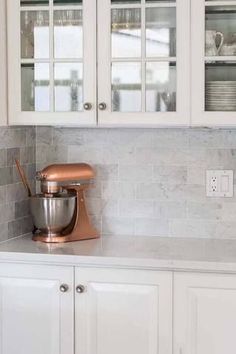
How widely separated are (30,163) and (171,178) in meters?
0.65

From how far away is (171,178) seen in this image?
2.97 metres

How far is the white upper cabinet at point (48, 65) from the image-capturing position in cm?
273

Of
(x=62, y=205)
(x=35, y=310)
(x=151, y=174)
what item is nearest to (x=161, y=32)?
(x=151, y=174)

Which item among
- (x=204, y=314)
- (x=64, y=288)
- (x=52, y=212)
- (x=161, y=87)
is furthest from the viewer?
(x=52, y=212)

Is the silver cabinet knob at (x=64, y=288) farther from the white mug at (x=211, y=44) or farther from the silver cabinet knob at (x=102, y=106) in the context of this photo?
the white mug at (x=211, y=44)

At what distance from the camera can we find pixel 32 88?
279cm

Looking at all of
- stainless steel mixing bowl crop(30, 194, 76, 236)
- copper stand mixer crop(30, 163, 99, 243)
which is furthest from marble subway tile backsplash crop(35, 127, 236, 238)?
stainless steel mixing bowl crop(30, 194, 76, 236)


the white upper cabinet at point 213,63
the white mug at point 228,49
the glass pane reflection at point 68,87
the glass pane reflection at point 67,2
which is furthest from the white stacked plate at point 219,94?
the glass pane reflection at point 67,2

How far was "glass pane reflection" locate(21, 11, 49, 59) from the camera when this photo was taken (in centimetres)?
277

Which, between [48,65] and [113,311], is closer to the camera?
[113,311]

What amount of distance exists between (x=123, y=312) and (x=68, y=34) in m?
1.13

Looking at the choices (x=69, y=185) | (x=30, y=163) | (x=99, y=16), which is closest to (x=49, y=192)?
(x=69, y=185)

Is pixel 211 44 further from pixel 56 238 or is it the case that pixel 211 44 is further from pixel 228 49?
pixel 56 238

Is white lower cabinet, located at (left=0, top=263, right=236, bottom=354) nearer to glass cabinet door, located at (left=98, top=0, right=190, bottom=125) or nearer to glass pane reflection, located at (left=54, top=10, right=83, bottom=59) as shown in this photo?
glass cabinet door, located at (left=98, top=0, right=190, bottom=125)
